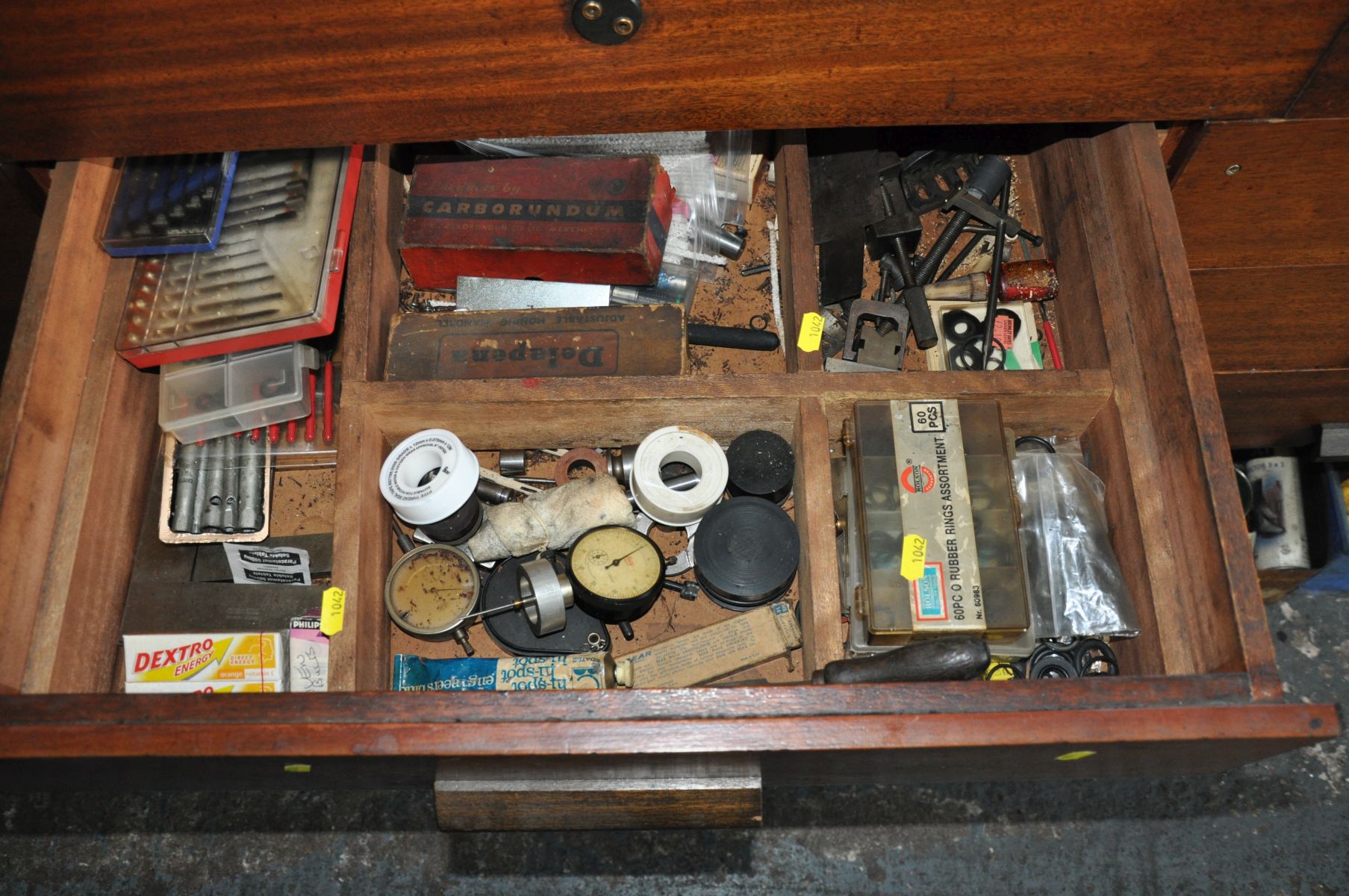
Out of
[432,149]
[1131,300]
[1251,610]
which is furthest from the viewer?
[432,149]

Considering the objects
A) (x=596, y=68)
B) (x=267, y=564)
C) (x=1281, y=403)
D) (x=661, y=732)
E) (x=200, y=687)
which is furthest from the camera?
(x=1281, y=403)

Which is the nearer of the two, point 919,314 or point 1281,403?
point 919,314

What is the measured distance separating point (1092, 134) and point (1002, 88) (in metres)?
0.32

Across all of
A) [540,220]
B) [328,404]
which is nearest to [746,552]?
[540,220]

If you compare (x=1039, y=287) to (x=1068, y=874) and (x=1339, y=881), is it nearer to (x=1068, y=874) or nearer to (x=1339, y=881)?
(x=1068, y=874)

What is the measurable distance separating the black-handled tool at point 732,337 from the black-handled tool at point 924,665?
55 cm

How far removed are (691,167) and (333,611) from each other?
2.82ft

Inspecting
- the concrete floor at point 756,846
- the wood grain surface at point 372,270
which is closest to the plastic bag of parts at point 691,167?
the wood grain surface at point 372,270

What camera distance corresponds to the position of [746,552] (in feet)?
4.40

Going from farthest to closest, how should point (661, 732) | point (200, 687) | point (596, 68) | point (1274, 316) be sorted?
point (1274, 316) → point (200, 687) → point (596, 68) → point (661, 732)

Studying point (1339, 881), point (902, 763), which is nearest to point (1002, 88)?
point (902, 763)

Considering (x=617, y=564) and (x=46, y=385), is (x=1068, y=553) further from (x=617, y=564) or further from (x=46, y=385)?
(x=46, y=385)

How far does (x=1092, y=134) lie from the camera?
55.7 inches

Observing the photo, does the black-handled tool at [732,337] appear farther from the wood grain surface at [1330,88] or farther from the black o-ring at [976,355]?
the wood grain surface at [1330,88]
